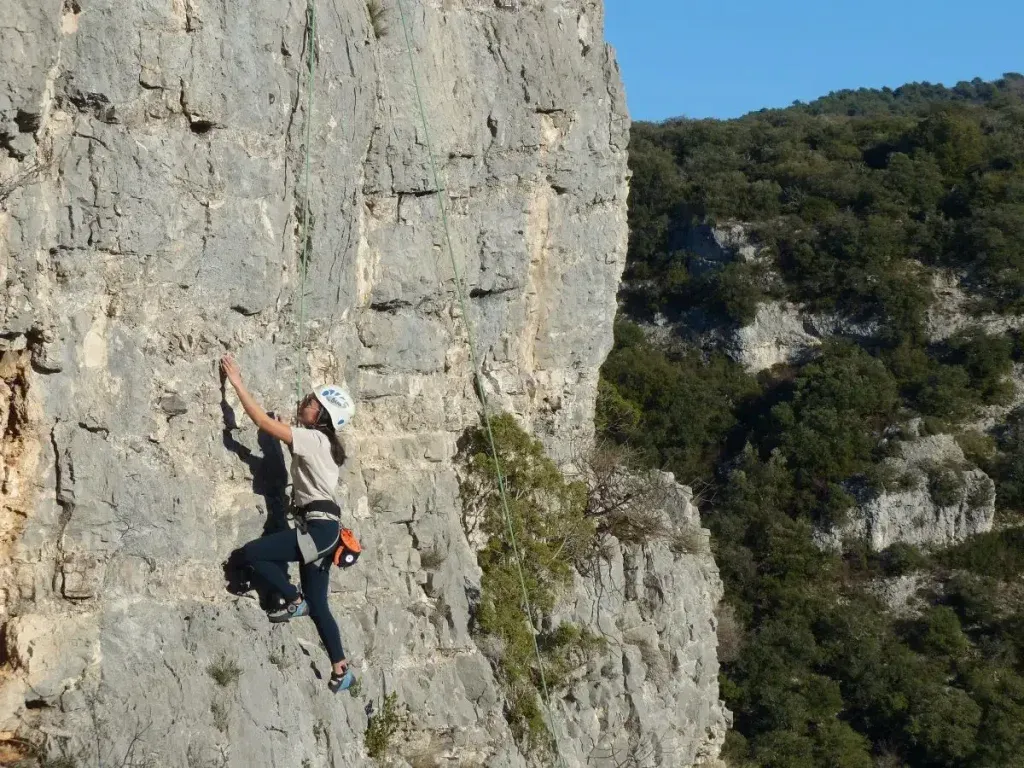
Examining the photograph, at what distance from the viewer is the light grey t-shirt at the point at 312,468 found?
9.07 meters

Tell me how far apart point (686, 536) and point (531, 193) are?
5.10m

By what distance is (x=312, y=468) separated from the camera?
29.9 feet

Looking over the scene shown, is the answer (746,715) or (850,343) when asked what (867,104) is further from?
(746,715)

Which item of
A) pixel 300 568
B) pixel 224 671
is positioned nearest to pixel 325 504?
pixel 300 568

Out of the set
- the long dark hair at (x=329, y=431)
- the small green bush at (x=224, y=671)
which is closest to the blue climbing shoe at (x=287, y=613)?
the small green bush at (x=224, y=671)

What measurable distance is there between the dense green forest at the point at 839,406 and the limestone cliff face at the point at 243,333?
8165mm

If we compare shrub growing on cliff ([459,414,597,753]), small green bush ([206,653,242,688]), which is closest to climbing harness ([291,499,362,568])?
small green bush ([206,653,242,688])

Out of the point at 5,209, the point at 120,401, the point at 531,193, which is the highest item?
the point at 531,193

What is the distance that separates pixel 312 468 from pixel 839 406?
1192 inches

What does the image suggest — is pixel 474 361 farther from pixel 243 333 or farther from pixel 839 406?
pixel 839 406

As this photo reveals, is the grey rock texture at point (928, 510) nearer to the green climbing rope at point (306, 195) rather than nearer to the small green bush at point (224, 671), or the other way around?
the green climbing rope at point (306, 195)

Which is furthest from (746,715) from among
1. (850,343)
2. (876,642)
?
(850,343)

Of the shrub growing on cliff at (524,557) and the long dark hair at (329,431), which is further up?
the long dark hair at (329,431)

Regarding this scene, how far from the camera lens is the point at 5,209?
788 cm
